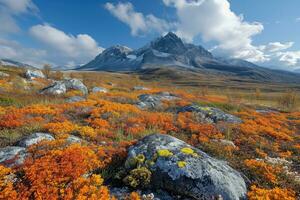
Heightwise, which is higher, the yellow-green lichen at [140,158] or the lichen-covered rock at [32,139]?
A: the yellow-green lichen at [140,158]

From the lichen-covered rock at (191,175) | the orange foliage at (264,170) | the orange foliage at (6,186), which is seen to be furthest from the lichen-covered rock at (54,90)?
the orange foliage at (264,170)

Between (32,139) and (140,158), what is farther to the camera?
(32,139)

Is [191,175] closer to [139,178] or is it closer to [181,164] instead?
[181,164]

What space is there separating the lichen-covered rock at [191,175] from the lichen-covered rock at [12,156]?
3.39 metres

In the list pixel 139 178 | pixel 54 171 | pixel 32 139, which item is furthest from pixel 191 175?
pixel 32 139

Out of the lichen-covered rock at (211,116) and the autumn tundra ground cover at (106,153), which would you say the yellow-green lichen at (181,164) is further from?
the lichen-covered rock at (211,116)

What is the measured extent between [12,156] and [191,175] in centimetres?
577

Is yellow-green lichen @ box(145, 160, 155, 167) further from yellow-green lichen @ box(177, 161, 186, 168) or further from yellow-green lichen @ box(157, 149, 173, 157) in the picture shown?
yellow-green lichen @ box(177, 161, 186, 168)

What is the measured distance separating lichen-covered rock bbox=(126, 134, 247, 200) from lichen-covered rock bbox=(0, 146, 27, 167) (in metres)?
3.39

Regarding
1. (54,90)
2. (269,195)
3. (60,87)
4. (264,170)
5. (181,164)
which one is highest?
(181,164)

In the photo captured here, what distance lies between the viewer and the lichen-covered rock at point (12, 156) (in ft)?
22.4

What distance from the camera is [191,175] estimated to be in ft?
20.5

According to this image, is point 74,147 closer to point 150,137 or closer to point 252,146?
point 150,137

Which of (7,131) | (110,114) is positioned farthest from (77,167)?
(110,114)
